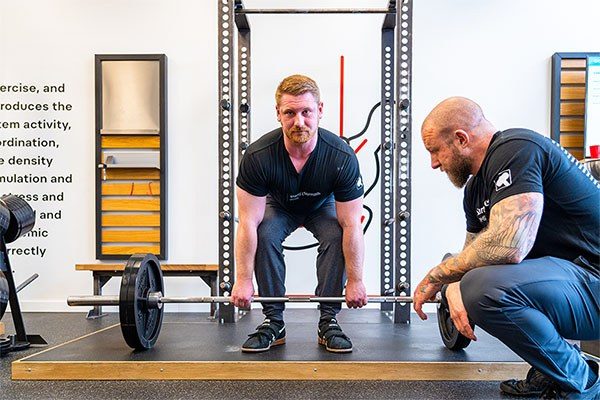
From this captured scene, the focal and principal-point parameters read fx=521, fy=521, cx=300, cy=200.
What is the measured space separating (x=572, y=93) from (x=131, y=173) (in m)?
3.38

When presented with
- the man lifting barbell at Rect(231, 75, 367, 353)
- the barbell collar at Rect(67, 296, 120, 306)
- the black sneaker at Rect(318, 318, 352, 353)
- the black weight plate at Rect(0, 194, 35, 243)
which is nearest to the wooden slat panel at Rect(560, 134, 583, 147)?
the man lifting barbell at Rect(231, 75, 367, 353)

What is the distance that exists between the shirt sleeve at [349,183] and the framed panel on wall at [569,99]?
2.39 m

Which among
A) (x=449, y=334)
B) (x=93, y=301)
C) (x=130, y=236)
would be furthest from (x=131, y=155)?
(x=449, y=334)

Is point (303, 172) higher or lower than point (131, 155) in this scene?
lower

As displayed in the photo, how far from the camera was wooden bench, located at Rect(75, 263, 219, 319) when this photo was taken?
11.6 ft

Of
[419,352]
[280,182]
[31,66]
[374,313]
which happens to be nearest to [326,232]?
[280,182]

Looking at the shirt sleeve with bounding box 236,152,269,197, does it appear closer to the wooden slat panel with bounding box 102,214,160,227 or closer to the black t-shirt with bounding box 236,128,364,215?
the black t-shirt with bounding box 236,128,364,215

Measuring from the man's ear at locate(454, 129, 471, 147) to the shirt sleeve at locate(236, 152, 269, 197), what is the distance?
0.83 meters

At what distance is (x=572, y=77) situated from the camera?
154 inches

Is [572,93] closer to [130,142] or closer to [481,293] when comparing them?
[481,293]

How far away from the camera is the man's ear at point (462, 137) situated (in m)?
1.72

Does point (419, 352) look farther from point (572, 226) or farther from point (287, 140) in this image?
point (287, 140)

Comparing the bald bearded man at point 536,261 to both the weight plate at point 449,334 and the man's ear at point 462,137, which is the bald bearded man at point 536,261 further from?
the weight plate at point 449,334

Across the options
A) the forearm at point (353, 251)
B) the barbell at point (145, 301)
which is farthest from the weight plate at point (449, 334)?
the forearm at point (353, 251)
